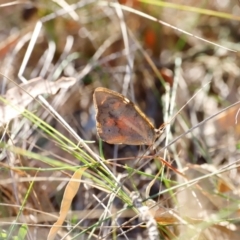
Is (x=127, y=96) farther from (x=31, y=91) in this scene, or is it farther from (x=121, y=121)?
(x=121, y=121)

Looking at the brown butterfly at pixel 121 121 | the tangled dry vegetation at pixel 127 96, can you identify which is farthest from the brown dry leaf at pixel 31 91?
the brown butterfly at pixel 121 121

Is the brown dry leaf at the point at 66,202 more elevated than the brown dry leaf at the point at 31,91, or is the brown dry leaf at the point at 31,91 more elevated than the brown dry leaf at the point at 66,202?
the brown dry leaf at the point at 31,91

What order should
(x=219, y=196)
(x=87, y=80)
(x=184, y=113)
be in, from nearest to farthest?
(x=219, y=196) → (x=184, y=113) → (x=87, y=80)

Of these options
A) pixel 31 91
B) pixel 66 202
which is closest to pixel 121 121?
pixel 66 202

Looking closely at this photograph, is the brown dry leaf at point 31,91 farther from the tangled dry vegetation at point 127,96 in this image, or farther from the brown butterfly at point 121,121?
the brown butterfly at point 121,121

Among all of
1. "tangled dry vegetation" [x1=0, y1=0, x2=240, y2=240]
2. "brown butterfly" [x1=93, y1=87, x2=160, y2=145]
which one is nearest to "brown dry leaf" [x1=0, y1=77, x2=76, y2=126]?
"tangled dry vegetation" [x1=0, y1=0, x2=240, y2=240]

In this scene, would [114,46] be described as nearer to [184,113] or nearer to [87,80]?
[87,80]

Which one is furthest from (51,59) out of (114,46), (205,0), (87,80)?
(205,0)
